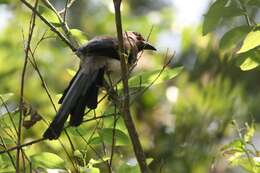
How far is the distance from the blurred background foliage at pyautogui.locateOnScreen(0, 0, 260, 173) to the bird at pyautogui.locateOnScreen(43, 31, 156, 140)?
191mm

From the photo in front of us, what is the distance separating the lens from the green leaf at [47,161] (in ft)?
7.37

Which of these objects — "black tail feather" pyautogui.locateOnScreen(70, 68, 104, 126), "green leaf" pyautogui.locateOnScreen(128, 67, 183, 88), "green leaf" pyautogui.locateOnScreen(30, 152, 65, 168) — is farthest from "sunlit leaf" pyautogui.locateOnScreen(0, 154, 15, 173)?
"green leaf" pyautogui.locateOnScreen(128, 67, 183, 88)

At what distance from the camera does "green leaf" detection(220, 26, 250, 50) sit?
7.63 feet

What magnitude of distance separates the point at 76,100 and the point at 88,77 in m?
0.25

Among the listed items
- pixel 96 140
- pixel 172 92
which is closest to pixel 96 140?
pixel 96 140

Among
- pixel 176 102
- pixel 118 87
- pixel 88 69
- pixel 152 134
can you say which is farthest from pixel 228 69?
pixel 118 87

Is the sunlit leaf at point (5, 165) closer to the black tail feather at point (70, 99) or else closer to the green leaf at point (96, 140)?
the black tail feather at point (70, 99)

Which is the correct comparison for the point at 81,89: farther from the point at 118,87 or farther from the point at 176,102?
the point at 176,102

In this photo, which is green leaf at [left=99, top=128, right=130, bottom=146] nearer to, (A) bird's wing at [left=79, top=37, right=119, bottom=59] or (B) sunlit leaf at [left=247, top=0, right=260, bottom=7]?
(B) sunlit leaf at [left=247, top=0, right=260, bottom=7]

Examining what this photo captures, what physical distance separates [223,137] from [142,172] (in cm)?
179

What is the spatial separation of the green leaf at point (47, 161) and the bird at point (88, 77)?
0.09m

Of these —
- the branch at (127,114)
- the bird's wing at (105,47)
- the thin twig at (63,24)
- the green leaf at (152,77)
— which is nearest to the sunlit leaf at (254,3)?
the green leaf at (152,77)

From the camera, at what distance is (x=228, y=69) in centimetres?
416

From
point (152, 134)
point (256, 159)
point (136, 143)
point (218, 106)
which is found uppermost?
point (136, 143)
